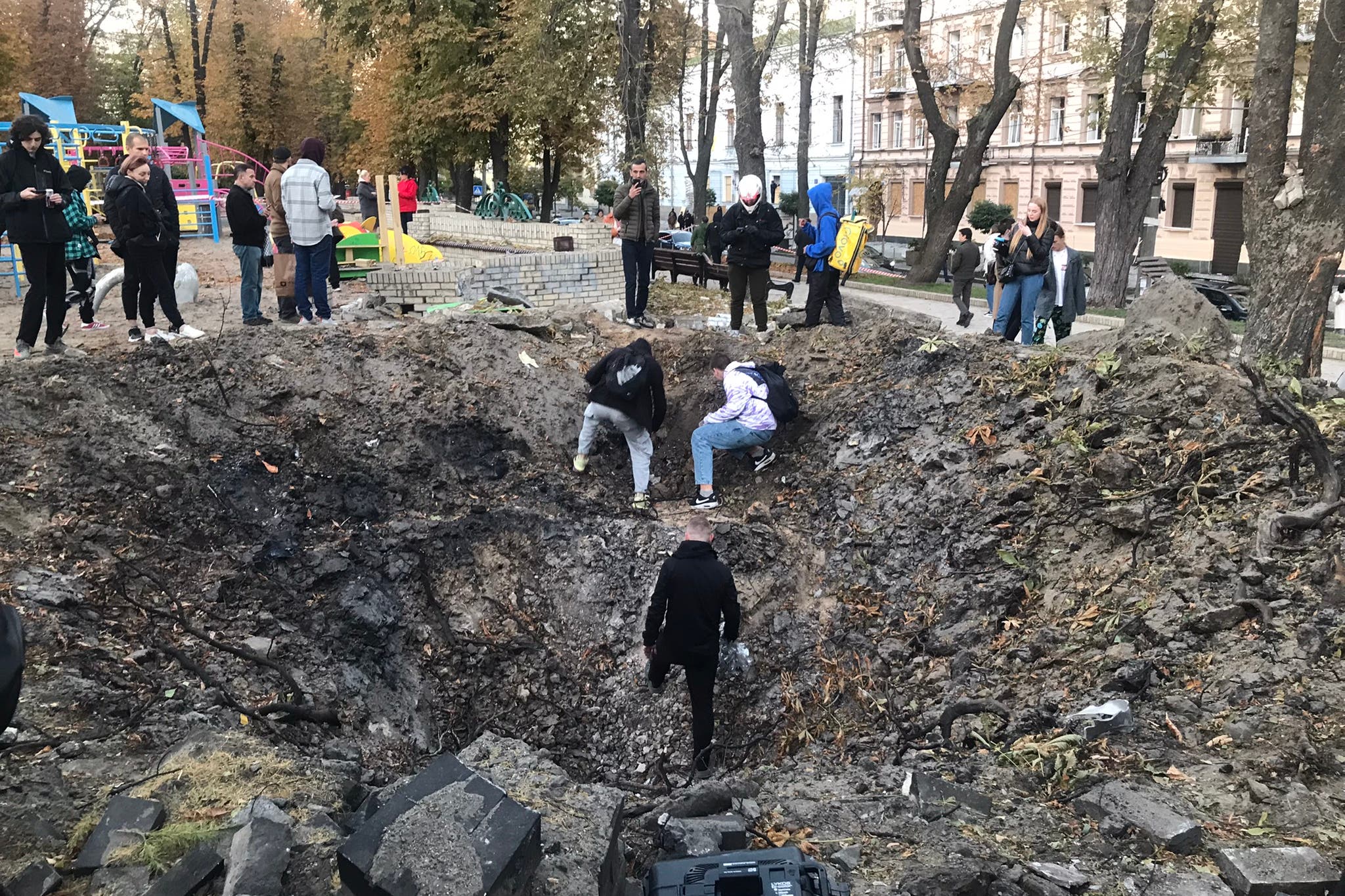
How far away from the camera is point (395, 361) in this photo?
8.95 m

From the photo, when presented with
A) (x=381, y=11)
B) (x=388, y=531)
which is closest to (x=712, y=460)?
(x=388, y=531)

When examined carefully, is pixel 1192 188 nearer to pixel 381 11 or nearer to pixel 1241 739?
pixel 381 11

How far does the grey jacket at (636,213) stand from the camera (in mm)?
10781

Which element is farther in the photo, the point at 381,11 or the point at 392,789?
the point at 381,11

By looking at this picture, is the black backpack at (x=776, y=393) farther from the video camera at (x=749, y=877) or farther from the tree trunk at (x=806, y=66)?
the tree trunk at (x=806, y=66)

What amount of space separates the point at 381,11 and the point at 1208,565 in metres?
29.3

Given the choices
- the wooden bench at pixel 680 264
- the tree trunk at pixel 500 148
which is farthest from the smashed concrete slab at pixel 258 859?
the tree trunk at pixel 500 148

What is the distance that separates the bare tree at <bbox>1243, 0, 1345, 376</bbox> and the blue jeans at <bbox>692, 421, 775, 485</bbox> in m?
4.20

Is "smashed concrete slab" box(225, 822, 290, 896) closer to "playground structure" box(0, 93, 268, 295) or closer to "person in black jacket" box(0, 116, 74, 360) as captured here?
"person in black jacket" box(0, 116, 74, 360)

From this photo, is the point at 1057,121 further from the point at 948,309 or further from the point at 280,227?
the point at 280,227

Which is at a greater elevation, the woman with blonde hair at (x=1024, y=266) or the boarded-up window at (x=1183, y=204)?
the boarded-up window at (x=1183, y=204)

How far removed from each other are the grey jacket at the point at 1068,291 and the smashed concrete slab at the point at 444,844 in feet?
27.2

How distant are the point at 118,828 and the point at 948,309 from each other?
58.3ft

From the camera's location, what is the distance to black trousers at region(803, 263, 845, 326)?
1037 centimetres
